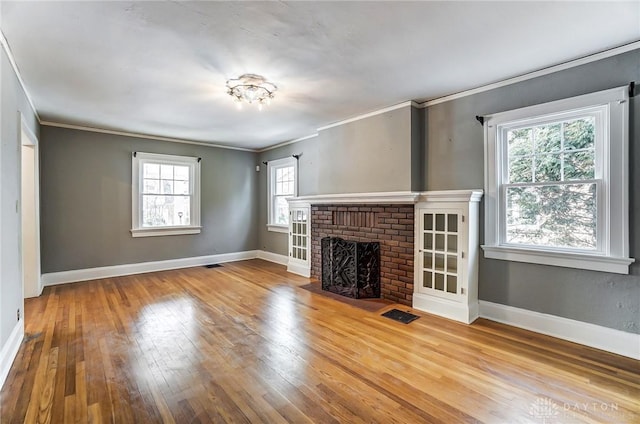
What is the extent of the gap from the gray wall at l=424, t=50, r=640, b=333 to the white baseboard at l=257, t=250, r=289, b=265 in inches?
140

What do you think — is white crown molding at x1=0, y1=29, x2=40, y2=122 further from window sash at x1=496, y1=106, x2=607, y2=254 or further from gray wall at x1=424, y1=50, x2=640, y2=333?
window sash at x1=496, y1=106, x2=607, y2=254

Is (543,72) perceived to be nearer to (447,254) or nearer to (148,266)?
(447,254)

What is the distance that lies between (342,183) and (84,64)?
3.28 m

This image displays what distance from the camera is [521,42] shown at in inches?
96.4

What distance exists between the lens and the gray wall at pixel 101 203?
15.8ft

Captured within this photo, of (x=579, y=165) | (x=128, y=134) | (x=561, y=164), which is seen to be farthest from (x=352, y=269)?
(x=128, y=134)

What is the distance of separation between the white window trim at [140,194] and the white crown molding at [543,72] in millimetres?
4556

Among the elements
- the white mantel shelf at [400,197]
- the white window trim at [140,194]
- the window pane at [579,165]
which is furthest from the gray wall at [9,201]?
the window pane at [579,165]

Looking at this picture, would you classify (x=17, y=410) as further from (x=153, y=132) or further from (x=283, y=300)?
(x=153, y=132)

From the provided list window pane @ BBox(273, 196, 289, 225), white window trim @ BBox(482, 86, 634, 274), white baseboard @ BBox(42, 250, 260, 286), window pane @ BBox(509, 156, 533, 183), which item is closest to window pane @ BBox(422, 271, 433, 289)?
white window trim @ BBox(482, 86, 634, 274)

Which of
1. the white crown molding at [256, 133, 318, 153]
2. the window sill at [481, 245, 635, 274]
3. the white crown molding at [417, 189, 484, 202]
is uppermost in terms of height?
the white crown molding at [256, 133, 318, 153]

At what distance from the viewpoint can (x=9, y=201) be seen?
254 cm

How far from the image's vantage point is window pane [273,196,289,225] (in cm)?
654

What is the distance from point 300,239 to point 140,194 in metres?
3.08
